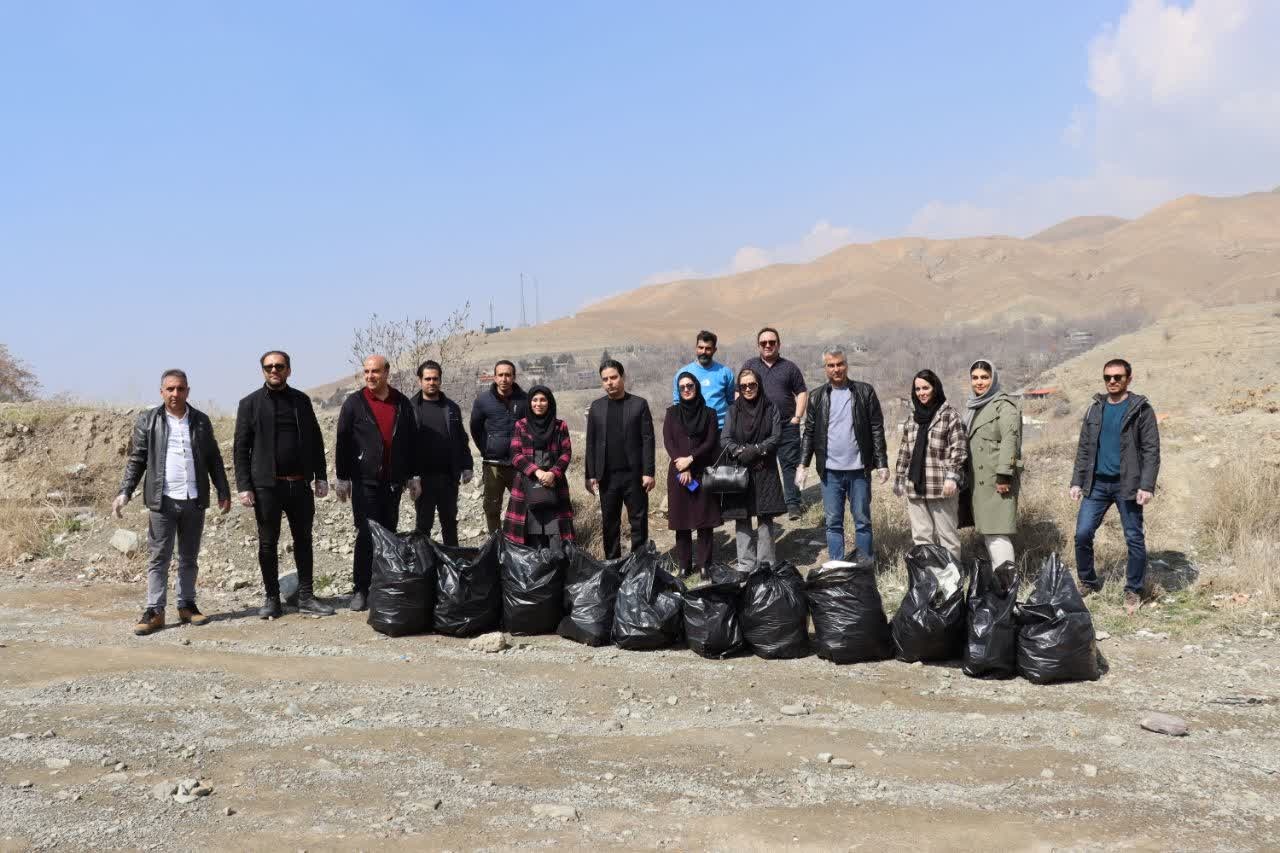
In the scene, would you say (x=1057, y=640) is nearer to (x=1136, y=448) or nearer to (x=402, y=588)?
(x=1136, y=448)

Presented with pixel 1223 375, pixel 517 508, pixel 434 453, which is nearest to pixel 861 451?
pixel 517 508

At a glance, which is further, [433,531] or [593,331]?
[593,331]

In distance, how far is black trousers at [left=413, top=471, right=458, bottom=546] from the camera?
7.60m

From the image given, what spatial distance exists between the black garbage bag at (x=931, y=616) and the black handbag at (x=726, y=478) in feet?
5.14

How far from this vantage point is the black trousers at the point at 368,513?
723 cm

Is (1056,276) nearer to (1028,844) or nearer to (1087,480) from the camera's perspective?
(1087,480)

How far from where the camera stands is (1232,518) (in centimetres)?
816

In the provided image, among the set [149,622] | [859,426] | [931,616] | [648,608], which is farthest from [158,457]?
[931,616]

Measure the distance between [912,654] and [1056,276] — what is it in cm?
5999

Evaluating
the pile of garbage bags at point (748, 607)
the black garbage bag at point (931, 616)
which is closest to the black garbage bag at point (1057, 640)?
the pile of garbage bags at point (748, 607)

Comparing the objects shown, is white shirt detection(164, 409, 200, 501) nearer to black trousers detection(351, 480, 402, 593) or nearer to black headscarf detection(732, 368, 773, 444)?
black trousers detection(351, 480, 402, 593)

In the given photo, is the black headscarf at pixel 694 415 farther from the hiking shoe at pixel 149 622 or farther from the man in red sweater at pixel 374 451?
the hiking shoe at pixel 149 622

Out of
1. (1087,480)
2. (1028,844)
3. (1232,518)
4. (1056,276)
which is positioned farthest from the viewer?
(1056,276)

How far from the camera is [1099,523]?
6.91 metres
